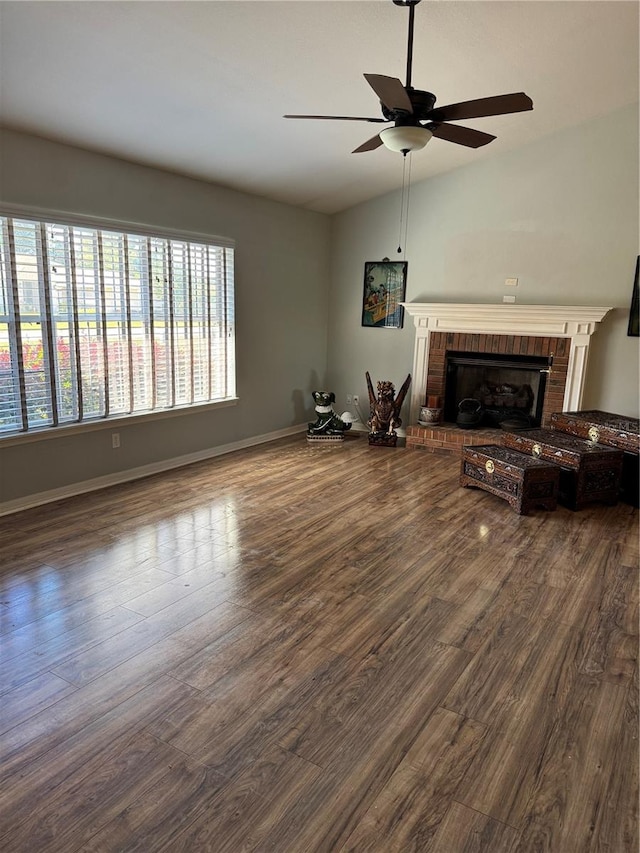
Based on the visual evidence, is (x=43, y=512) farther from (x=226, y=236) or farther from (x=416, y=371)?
(x=416, y=371)

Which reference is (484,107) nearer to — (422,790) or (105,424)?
(422,790)

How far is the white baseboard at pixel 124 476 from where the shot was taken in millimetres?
3930

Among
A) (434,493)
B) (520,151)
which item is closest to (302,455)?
(434,493)

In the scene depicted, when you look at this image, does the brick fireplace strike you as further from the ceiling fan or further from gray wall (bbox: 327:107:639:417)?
the ceiling fan

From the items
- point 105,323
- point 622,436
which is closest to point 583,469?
point 622,436

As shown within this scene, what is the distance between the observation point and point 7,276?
144 inches

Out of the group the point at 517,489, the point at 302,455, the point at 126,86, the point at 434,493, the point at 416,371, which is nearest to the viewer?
the point at 126,86

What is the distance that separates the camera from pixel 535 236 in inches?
217

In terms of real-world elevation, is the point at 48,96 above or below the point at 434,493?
above

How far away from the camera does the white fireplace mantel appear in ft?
17.3

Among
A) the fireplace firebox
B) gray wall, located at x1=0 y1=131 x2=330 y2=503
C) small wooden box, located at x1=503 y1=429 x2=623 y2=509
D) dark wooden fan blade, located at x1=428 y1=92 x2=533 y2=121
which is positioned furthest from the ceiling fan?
the fireplace firebox

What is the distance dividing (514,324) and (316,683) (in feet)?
14.6

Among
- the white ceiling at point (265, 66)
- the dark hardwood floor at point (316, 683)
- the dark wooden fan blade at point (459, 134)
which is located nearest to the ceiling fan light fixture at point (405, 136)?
the dark wooden fan blade at point (459, 134)

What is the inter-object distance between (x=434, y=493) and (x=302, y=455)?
62.6 inches
